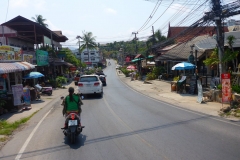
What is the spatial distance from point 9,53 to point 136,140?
15602 mm

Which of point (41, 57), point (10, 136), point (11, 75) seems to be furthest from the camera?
point (41, 57)

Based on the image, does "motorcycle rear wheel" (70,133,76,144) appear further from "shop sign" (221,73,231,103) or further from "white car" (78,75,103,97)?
"white car" (78,75,103,97)

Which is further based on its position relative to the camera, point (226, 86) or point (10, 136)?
point (226, 86)

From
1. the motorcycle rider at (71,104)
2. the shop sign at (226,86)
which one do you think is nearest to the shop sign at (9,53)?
the motorcycle rider at (71,104)

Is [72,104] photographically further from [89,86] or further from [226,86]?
[89,86]

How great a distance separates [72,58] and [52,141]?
57753 millimetres

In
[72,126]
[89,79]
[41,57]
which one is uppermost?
[41,57]

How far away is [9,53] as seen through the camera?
2034cm

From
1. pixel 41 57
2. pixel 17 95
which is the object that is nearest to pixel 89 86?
pixel 17 95

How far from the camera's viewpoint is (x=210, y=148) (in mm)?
6852

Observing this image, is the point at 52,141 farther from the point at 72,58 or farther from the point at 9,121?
the point at 72,58

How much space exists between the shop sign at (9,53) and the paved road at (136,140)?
29.9 ft

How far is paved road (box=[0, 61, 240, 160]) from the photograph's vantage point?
662cm

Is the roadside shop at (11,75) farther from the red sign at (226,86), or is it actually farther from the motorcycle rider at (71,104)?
the red sign at (226,86)
